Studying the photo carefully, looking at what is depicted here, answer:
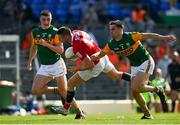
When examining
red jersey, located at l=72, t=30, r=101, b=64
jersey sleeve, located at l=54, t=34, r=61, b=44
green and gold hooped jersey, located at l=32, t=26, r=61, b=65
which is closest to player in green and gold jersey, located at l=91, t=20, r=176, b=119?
red jersey, located at l=72, t=30, r=101, b=64

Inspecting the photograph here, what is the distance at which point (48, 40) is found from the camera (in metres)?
19.0

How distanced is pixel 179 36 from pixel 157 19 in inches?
83.9

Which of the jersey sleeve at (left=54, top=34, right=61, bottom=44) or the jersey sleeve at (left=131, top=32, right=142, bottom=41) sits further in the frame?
the jersey sleeve at (left=54, top=34, right=61, bottom=44)

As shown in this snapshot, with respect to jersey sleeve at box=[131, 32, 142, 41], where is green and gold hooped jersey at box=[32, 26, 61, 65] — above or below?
below

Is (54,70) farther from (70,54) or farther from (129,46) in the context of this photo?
(129,46)

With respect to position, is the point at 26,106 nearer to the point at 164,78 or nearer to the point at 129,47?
the point at 164,78

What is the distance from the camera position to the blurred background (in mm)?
28875

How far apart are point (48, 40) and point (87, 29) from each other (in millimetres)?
14544

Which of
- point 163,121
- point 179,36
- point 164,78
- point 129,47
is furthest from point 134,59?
point 179,36

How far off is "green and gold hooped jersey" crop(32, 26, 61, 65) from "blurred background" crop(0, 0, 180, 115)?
8.24m

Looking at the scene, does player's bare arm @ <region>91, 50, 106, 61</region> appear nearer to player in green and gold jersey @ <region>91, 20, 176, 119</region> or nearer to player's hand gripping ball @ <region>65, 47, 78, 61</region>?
player in green and gold jersey @ <region>91, 20, 176, 119</region>

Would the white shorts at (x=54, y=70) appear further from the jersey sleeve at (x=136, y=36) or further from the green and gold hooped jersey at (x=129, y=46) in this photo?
the jersey sleeve at (x=136, y=36)

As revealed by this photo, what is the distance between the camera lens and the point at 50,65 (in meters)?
19.3

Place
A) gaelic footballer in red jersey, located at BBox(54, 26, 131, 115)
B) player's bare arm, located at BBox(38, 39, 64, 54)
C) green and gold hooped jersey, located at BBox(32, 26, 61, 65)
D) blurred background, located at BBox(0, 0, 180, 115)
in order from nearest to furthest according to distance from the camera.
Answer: gaelic footballer in red jersey, located at BBox(54, 26, 131, 115), player's bare arm, located at BBox(38, 39, 64, 54), green and gold hooped jersey, located at BBox(32, 26, 61, 65), blurred background, located at BBox(0, 0, 180, 115)
